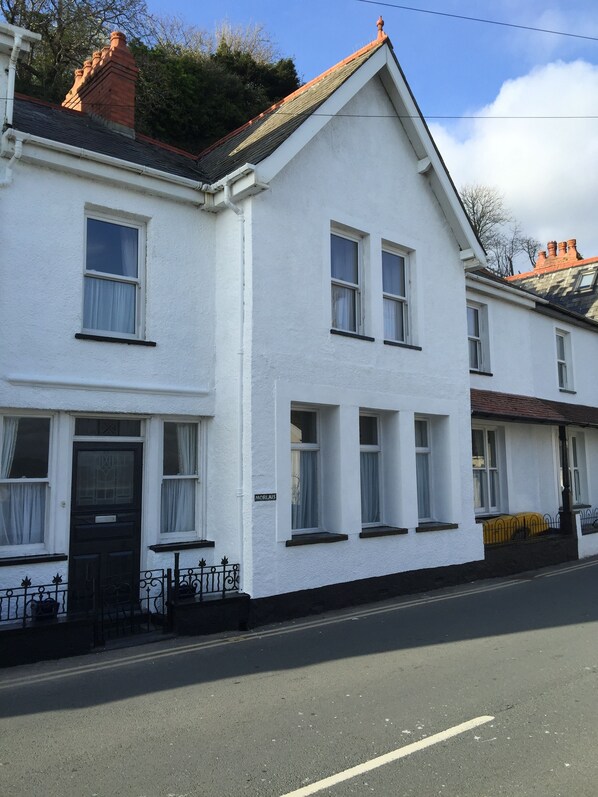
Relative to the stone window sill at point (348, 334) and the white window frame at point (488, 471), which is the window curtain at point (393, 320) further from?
the white window frame at point (488, 471)

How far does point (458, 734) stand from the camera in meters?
5.33

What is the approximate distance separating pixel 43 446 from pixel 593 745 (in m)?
7.23

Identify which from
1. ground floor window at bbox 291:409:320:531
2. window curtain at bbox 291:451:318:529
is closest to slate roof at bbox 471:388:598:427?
ground floor window at bbox 291:409:320:531

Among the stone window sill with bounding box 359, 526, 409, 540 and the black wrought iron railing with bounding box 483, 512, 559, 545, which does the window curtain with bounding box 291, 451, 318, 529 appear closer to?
the stone window sill with bounding box 359, 526, 409, 540

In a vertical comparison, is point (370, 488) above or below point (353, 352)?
below

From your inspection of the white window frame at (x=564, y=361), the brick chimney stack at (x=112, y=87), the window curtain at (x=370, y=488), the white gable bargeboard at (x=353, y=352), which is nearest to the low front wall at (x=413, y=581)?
the white gable bargeboard at (x=353, y=352)

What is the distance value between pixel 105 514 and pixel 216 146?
832cm

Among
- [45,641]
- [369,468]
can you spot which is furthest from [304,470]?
[45,641]

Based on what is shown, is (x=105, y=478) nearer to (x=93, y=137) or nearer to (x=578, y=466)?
(x=93, y=137)

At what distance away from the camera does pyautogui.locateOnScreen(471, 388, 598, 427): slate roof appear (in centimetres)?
1443

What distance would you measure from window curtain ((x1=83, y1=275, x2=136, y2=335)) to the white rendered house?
0.12ft

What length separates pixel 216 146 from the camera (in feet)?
45.8

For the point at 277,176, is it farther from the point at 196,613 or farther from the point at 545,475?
the point at 545,475

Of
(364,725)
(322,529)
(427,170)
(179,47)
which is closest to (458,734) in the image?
(364,725)
